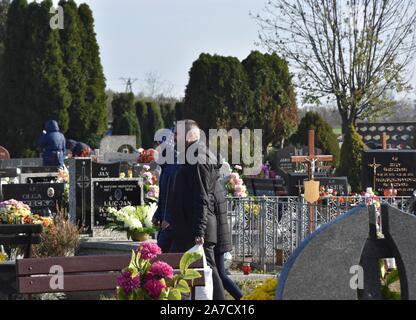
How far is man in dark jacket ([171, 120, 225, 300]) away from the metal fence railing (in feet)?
10.7

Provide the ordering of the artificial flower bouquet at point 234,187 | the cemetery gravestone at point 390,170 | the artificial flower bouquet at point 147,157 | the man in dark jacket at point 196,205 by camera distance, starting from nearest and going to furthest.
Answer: the man in dark jacket at point 196,205
the artificial flower bouquet at point 234,187
the cemetery gravestone at point 390,170
the artificial flower bouquet at point 147,157

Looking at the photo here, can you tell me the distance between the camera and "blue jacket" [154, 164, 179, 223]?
28.5 feet

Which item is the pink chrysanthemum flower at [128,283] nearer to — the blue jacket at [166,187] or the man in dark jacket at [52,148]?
the blue jacket at [166,187]

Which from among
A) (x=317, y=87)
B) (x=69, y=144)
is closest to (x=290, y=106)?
(x=317, y=87)

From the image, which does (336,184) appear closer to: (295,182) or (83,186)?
(295,182)

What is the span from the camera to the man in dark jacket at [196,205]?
8461 mm

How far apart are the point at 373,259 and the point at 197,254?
1.33 m

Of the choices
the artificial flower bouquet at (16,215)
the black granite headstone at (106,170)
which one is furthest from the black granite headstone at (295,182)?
the artificial flower bouquet at (16,215)

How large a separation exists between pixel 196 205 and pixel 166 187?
0.48 metres

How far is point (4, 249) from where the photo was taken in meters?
11.9

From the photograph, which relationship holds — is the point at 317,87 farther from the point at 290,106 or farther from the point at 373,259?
the point at 373,259

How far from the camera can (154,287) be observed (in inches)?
223

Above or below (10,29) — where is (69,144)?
below

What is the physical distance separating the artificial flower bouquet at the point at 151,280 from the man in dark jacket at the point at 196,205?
8.35 feet
